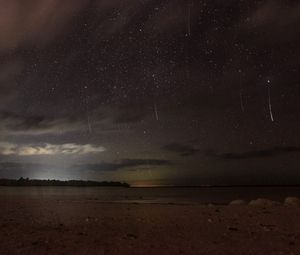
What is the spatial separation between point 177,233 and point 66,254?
4.40m

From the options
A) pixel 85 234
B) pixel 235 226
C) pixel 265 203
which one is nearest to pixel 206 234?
pixel 235 226

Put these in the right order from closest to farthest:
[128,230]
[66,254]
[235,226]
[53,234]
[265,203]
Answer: [66,254] < [53,234] < [128,230] < [235,226] < [265,203]

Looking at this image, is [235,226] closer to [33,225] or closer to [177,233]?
[177,233]

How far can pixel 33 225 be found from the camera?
572 inches

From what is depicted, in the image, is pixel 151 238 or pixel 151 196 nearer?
pixel 151 238

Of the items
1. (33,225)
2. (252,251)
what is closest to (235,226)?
(252,251)

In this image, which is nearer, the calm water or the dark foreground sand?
the dark foreground sand

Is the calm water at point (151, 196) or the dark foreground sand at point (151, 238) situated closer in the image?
the dark foreground sand at point (151, 238)

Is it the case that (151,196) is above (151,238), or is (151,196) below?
below

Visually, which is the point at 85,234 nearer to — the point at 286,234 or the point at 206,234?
the point at 206,234

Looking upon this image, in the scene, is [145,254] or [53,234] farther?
[53,234]

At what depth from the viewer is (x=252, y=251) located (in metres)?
9.66

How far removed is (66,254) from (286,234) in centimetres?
670

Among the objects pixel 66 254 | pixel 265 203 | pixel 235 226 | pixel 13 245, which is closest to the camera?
pixel 66 254
